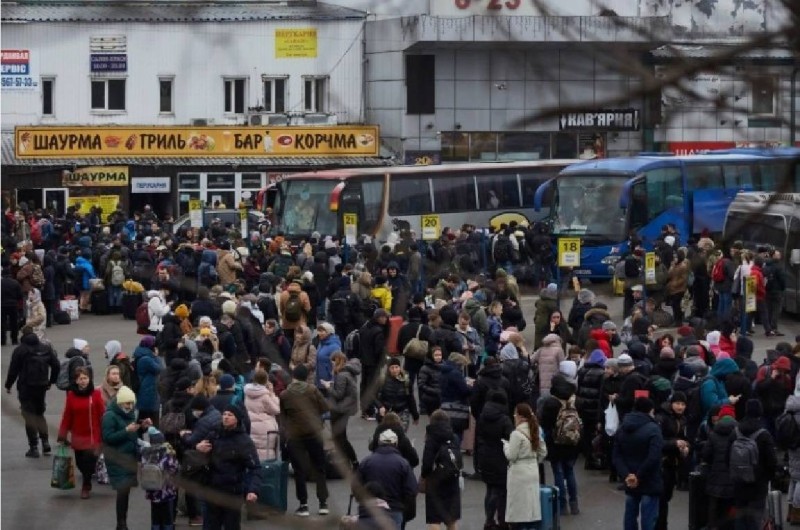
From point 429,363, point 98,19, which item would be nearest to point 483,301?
point 429,363

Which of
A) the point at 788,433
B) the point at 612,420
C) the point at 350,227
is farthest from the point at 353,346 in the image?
the point at 350,227

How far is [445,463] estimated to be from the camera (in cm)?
1162

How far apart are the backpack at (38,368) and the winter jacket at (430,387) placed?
3211 mm

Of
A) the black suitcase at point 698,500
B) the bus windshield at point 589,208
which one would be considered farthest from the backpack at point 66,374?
the bus windshield at point 589,208

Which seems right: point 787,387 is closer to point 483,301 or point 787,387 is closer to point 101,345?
point 483,301

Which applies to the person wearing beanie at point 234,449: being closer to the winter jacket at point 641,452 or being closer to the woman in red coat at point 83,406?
the woman in red coat at point 83,406

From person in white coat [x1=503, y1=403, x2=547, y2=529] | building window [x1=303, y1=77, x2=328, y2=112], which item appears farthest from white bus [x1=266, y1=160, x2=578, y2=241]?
building window [x1=303, y1=77, x2=328, y2=112]

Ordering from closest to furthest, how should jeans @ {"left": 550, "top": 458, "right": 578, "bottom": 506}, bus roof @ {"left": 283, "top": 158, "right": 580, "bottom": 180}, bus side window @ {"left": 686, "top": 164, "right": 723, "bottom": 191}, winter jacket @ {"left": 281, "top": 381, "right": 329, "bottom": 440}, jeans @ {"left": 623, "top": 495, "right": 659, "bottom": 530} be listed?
winter jacket @ {"left": 281, "top": 381, "right": 329, "bottom": 440} → jeans @ {"left": 623, "top": 495, "right": 659, "bottom": 530} → jeans @ {"left": 550, "top": 458, "right": 578, "bottom": 506} → bus side window @ {"left": 686, "top": 164, "right": 723, "bottom": 191} → bus roof @ {"left": 283, "top": 158, "right": 580, "bottom": 180}

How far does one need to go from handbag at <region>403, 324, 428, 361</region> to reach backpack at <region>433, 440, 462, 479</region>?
3729 millimetres

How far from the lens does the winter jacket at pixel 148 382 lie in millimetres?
14695

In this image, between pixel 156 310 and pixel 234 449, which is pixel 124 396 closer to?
pixel 234 449

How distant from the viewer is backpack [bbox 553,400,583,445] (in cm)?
1280

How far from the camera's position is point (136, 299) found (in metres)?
25.6

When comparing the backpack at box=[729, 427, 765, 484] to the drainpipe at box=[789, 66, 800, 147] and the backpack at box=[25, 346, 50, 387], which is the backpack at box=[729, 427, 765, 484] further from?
the drainpipe at box=[789, 66, 800, 147]
